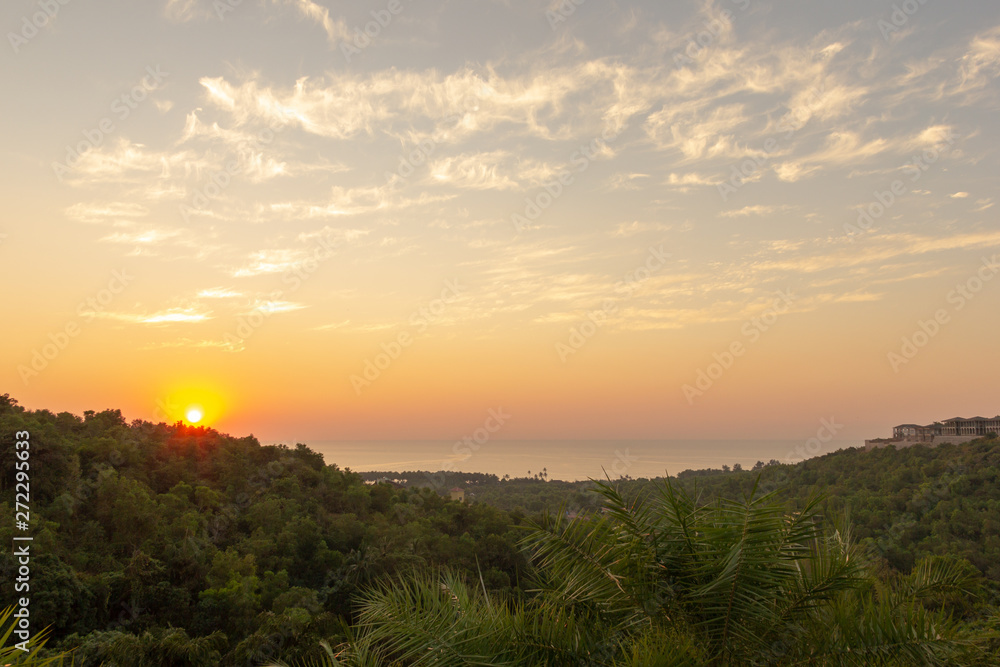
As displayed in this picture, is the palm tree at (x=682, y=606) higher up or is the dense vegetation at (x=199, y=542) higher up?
the palm tree at (x=682, y=606)

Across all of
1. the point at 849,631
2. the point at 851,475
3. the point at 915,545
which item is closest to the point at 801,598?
the point at 849,631

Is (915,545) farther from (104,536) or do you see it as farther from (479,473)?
(479,473)

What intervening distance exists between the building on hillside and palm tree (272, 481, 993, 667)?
196 ft

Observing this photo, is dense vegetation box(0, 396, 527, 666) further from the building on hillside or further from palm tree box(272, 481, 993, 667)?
the building on hillside

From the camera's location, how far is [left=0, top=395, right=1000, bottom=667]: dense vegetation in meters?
2.98

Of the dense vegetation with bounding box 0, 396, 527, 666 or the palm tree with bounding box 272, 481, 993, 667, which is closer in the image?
the palm tree with bounding box 272, 481, 993, 667

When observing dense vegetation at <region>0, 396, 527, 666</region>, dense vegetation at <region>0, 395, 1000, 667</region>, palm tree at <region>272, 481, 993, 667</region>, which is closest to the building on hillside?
dense vegetation at <region>0, 395, 1000, 667</region>

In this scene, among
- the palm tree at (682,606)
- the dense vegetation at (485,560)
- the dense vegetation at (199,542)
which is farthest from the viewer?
the dense vegetation at (199,542)

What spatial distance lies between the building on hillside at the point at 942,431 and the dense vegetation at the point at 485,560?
13.7 m

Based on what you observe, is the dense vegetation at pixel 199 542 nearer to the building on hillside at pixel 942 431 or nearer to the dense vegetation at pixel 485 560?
the dense vegetation at pixel 485 560

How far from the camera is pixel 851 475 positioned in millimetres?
38375

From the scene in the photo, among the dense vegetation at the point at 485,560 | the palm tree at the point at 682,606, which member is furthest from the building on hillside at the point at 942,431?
the palm tree at the point at 682,606

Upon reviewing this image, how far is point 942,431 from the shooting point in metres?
60.1

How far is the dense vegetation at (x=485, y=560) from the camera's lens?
9.79 ft
